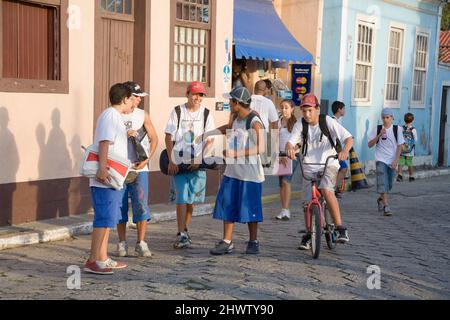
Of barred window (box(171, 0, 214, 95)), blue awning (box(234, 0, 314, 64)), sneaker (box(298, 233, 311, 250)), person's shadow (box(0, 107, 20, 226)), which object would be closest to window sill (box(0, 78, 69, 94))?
person's shadow (box(0, 107, 20, 226))

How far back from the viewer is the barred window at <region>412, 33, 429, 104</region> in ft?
68.8

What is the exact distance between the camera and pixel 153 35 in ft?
35.9

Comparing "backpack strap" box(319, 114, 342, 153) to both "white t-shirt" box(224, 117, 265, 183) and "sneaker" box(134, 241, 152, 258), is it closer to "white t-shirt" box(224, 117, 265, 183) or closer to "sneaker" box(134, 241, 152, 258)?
"white t-shirt" box(224, 117, 265, 183)

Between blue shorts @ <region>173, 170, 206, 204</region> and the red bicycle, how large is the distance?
1.17m

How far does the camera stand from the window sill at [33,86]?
28.5 feet

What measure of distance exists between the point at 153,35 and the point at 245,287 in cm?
569

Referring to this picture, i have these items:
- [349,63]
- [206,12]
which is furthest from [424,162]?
[206,12]

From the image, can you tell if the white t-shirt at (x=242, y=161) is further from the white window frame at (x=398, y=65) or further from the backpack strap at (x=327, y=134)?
the white window frame at (x=398, y=65)

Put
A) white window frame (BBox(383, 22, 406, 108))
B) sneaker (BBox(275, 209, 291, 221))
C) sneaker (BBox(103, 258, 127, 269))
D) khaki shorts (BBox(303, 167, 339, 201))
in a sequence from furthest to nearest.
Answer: white window frame (BBox(383, 22, 406, 108)), sneaker (BBox(275, 209, 291, 221)), khaki shorts (BBox(303, 167, 339, 201)), sneaker (BBox(103, 258, 127, 269))

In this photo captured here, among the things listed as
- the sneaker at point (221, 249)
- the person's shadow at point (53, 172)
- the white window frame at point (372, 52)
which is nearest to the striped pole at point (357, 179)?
the sneaker at point (221, 249)

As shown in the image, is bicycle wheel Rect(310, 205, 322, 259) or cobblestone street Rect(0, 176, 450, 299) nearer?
cobblestone street Rect(0, 176, 450, 299)

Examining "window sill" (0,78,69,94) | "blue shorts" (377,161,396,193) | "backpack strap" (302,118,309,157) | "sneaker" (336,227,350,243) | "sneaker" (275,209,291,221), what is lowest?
"sneaker" (275,209,291,221)
